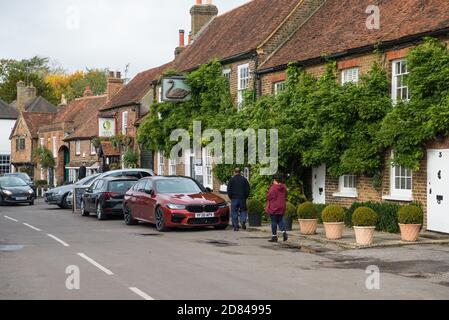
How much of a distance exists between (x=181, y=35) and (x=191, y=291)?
33531 mm

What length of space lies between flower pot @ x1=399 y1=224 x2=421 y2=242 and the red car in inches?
227

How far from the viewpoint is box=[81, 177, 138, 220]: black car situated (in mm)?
25062

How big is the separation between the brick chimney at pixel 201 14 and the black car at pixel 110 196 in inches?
623

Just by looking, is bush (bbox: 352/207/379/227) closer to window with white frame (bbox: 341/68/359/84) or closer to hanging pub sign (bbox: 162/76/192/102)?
window with white frame (bbox: 341/68/359/84)

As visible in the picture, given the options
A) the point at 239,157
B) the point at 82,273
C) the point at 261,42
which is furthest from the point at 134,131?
the point at 82,273

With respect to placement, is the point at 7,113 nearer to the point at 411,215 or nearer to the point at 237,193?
the point at 237,193

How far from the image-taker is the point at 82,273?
1177 cm

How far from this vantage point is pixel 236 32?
3259 cm

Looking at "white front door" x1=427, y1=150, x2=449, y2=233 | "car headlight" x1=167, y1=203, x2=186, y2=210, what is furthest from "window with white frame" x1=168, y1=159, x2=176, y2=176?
"white front door" x1=427, y1=150, x2=449, y2=233

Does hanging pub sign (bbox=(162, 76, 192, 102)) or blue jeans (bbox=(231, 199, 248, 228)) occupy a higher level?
hanging pub sign (bbox=(162, 76, 192, 102))

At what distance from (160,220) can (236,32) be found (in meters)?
14.8

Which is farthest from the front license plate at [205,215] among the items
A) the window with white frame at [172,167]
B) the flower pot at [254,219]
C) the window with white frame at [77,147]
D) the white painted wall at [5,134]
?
the white painted wall at [5,134]

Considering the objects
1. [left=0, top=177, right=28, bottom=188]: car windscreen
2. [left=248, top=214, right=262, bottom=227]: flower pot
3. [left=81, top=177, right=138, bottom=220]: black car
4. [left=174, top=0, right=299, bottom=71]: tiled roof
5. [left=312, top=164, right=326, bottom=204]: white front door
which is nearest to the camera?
[left=248, top=214, right=262, bottom=227]: flower pot
